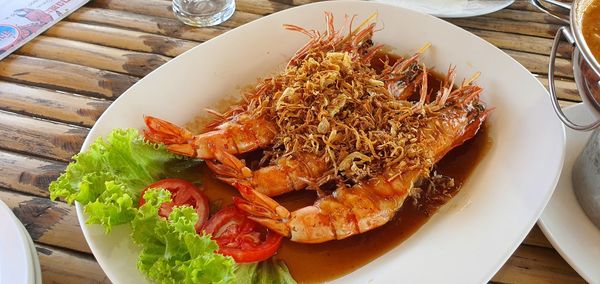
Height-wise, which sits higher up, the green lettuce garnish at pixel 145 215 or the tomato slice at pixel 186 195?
the green lettuce garnish at pixel 145 215

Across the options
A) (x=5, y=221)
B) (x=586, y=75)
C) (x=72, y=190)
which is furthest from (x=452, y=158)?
(x=5, y=221)

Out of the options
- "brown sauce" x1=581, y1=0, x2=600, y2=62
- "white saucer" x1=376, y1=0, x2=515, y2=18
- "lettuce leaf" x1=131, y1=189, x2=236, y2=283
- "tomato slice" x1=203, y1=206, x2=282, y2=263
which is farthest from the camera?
"white saucer" x1=376, y1=0, x2=515, y2=18

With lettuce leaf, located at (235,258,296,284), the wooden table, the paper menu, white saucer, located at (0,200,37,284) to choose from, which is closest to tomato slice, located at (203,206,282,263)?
lettuce leaf, located at (235,258,296,284)

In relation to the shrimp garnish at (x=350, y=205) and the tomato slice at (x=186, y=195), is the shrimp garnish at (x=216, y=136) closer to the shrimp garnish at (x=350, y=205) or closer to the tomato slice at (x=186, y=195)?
the tomato slice at (x=186, y=195)

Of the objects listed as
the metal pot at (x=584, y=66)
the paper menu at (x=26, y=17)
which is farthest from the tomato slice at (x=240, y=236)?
the paper menu at (x=26, y=17)

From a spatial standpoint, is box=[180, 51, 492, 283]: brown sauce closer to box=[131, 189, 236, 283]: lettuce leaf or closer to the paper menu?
box=[131, 189, 236, 283]: lettuce leaf

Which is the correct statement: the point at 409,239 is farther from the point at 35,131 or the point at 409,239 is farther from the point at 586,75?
the point at 35,131
